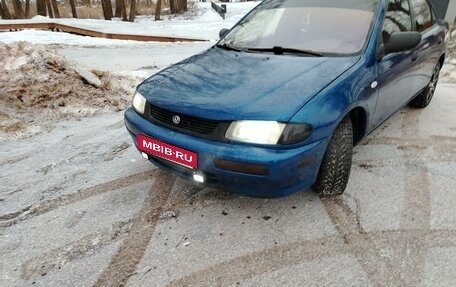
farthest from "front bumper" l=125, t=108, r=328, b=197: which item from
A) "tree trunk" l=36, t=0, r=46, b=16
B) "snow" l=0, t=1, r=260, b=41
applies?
"tree trunk" l=36, t=0, r=46, b=16

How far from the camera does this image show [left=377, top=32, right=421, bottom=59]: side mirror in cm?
280

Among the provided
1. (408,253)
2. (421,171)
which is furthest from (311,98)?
(421,171)

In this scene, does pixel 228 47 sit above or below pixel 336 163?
above

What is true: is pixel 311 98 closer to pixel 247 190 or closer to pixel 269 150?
pixel 269 150

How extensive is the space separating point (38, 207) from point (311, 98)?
212 centimetres

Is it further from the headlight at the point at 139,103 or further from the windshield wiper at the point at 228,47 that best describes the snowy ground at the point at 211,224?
the windshield wiper at the point at 228,47

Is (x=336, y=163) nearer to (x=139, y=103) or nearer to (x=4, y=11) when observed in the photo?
(x=139, y=103)

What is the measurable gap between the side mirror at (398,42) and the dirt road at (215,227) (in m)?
0.99

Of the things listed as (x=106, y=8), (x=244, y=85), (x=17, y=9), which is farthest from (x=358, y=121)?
(x=17, y=9)

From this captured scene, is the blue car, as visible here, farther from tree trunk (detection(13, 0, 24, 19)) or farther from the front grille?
tree trunk (detection(13, 0, 24, 19))

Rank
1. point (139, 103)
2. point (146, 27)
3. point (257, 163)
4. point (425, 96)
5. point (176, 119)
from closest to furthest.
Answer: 1. point (257, 163)
2. point (176, 119)
3. point (139, 103)
4. point (425, 96)
5. point (146, 27)

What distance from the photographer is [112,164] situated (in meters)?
3.35

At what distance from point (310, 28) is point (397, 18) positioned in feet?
2.81

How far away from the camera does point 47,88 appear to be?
470 centimetres
